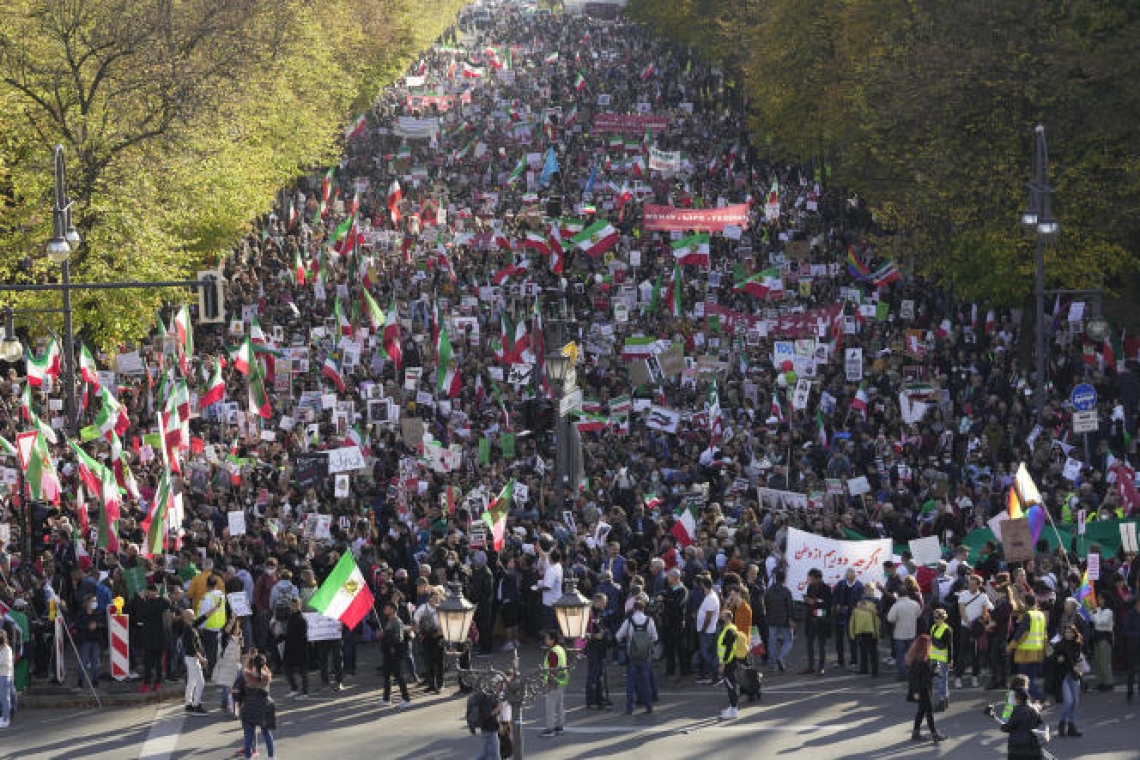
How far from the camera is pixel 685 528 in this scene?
86.9ft

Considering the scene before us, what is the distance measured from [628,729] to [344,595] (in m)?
3.54

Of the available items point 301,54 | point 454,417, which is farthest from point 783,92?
point 454,417

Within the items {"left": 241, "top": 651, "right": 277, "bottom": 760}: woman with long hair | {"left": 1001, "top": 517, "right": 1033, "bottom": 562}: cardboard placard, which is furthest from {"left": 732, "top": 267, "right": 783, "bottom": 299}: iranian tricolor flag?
{"left": 241, "top": 651, "right": 277, "bottom": 760}: woman with long hair

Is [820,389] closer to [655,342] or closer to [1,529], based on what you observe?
[655,342]

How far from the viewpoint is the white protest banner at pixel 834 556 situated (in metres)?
24.1

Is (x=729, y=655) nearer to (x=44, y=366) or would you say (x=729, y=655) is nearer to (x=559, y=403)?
(x=559, y=403)

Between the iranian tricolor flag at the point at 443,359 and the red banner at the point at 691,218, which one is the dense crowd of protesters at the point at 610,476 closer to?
the iranian tricolor flag at the point at 443,359

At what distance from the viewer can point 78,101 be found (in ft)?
144

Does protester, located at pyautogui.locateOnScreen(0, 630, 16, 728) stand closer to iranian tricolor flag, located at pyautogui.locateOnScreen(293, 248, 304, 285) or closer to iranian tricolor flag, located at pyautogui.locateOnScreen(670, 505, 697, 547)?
iranian tricolor flag, located at pyautogui.locateOnScreen(670, 505, 697, 547)

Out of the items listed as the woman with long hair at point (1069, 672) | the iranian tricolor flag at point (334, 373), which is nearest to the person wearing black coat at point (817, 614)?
the woman with long hair at point (1069, 672)

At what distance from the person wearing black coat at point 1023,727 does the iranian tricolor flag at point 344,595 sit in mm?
7596

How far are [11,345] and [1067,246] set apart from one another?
20.5 m

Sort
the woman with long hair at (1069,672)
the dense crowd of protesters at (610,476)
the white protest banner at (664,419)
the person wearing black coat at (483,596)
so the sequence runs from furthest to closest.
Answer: the white protest banner at (664,419) < the person wearing black coat at (483,596) < the dense crowd of protesters at (610,476) < the woman with long hair at (1069,672)

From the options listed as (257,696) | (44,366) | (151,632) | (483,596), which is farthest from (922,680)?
(44,366)
